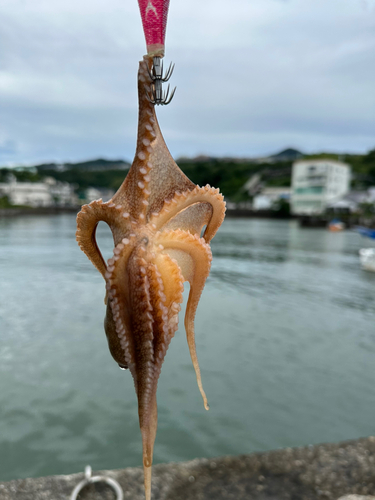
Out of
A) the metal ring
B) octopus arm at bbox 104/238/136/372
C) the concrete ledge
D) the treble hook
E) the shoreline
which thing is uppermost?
the treble hook

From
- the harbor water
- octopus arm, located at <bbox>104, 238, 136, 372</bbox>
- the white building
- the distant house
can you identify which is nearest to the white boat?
the harbor water

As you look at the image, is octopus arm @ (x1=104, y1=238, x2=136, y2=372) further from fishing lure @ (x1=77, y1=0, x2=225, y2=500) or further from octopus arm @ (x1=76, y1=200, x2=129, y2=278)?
octopus arm @ (x1=76, y1=200, x2=129, y2=278)

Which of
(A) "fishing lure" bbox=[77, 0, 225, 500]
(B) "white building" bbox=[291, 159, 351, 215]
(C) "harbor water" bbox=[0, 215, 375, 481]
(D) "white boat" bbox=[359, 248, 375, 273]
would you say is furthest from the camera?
(B) "white building" bbox=[291, 159, 351, 215]

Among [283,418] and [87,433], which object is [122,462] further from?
[283,418]

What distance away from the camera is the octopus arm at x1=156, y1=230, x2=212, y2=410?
1.44 meters

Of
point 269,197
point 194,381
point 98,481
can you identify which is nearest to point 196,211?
point 98,481

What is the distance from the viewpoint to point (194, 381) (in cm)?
849

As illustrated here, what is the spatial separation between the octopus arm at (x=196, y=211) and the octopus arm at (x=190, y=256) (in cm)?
7

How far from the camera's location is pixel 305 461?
383 cm

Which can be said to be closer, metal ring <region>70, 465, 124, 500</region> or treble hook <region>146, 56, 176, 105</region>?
treble hook <region>146, 56, 176, 105</region>

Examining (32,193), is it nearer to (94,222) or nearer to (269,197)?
(269,197)

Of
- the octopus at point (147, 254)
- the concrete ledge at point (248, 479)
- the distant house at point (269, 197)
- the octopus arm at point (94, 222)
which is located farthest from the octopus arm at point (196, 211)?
the distant house at point (269, 197)

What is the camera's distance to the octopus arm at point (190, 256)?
1438mm

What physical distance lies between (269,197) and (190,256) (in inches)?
4033
